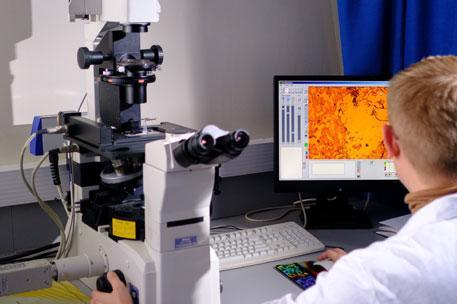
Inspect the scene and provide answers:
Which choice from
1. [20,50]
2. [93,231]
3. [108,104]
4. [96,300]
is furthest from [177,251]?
[20,50]

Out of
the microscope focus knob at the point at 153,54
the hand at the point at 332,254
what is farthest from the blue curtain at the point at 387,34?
the microscope focus knob at the point at 153,54

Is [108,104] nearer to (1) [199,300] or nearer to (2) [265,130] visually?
(1) [199,300]

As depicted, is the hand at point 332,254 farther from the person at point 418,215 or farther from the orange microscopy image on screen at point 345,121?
the person at point 418,215

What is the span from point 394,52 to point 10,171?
4.33 feet

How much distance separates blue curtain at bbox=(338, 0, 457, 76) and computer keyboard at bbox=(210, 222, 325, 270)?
0.67 meters

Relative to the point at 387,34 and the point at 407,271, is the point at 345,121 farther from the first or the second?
the point at 407,271

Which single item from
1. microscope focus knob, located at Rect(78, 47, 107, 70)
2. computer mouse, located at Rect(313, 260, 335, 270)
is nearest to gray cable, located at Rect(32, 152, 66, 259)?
microscope focus knob, located at Rect(78, 47, 107, 70)

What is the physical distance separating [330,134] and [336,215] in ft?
0.93

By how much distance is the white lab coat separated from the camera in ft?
3.47

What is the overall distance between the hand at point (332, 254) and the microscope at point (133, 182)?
1.49ft

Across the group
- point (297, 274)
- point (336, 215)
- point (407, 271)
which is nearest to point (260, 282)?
point (297, 274)

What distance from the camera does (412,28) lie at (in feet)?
7.27

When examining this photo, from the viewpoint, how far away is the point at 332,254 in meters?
1.87

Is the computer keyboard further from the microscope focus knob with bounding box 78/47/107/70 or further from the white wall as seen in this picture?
the microscope focus knob with bounding box 78/47/107/70
